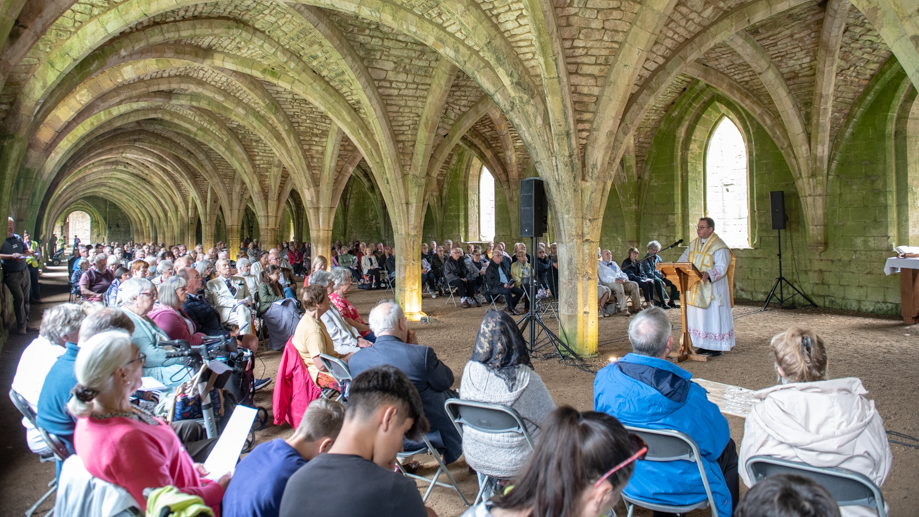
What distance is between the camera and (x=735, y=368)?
5.93 meters

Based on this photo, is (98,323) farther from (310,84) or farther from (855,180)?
(855,180)

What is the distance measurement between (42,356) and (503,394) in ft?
7.60

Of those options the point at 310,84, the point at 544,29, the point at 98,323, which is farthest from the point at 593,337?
the point at 310,84

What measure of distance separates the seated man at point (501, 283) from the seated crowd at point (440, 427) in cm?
615

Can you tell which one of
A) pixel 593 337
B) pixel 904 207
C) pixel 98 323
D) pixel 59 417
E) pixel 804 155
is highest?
pixel 804 155

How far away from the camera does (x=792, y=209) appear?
433 inches

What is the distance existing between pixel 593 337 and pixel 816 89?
20.7 ft

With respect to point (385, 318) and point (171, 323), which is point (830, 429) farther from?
point (171, 323)

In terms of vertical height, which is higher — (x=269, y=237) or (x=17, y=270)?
(x=269, y=237)

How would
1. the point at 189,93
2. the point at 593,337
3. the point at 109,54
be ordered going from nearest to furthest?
the point at 593,337, the point at 109,54, the point at 189,93

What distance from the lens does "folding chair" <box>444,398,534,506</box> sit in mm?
2348

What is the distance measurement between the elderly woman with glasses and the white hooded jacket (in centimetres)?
314

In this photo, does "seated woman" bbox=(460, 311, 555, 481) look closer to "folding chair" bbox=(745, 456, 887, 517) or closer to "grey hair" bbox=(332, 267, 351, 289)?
"folding chair" bbox=(745, 456, 887, 517)

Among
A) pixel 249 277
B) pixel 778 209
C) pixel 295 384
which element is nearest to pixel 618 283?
pixel 778 209
